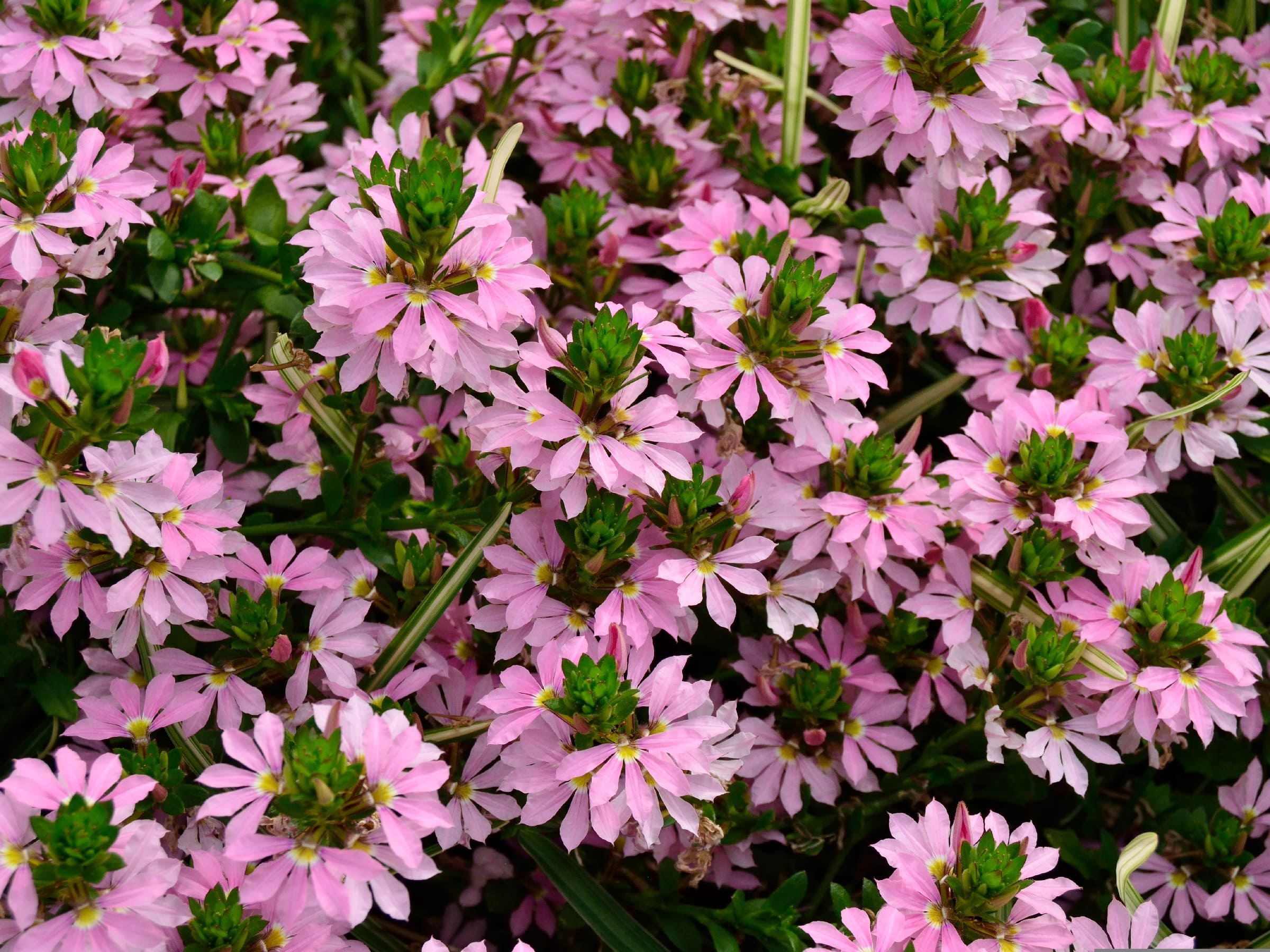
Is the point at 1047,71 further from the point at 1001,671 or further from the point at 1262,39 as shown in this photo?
the point at 1001,671

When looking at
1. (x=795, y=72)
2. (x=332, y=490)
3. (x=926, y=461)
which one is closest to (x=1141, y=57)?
(x=795, y=72)

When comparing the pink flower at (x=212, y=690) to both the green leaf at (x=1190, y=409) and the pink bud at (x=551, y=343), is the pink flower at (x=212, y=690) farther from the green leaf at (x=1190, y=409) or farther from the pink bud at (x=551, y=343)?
the green leaf at (x=1190, y=409)

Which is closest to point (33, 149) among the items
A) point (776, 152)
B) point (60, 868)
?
point (60, 868)

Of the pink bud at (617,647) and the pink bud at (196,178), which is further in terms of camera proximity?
the pink bud at (196,178)

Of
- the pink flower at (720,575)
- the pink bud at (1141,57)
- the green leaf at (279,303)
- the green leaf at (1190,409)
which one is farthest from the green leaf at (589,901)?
the pink bud at (1141,57)

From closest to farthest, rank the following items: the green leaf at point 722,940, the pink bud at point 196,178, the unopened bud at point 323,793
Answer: the unopened bud at point 323,793, the green leaf at point 722,940, the pink bud at point 196,178
